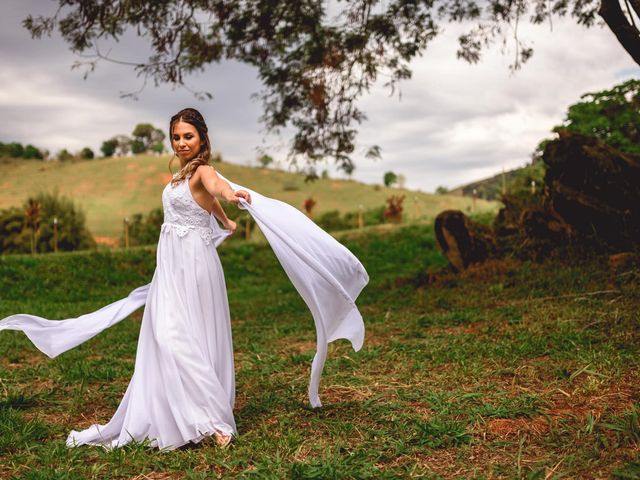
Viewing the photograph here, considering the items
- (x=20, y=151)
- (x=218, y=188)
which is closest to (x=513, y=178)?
(x=218, y=188)

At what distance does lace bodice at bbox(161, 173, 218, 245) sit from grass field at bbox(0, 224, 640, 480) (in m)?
1.54

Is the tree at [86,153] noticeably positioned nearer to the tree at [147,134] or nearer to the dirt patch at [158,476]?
the tree at [147,134]

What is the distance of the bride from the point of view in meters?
4.34

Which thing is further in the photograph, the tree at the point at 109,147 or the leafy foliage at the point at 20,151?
the tree at the point at 109,147

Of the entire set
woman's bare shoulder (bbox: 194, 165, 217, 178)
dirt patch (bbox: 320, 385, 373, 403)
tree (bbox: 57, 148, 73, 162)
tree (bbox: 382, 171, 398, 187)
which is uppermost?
tree (bbox: 57, 148, 73, 162)

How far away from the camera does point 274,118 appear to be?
12.3 meters

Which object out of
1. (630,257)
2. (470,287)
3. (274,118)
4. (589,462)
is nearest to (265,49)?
(274,118)

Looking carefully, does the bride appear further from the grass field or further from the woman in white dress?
the grass field

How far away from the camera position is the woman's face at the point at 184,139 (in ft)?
14.9

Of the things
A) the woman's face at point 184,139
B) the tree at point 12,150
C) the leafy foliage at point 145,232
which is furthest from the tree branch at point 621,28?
the tree at point 12,150

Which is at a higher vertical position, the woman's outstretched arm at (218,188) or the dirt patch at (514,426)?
the woman's outstretched arm at (218,188)

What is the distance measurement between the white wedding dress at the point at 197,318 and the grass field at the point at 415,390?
213 mm

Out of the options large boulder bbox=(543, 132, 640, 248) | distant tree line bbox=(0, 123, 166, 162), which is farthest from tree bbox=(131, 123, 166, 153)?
large boulder bbox=(543, 132, 640, 248)

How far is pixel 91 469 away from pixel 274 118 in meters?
9.25
